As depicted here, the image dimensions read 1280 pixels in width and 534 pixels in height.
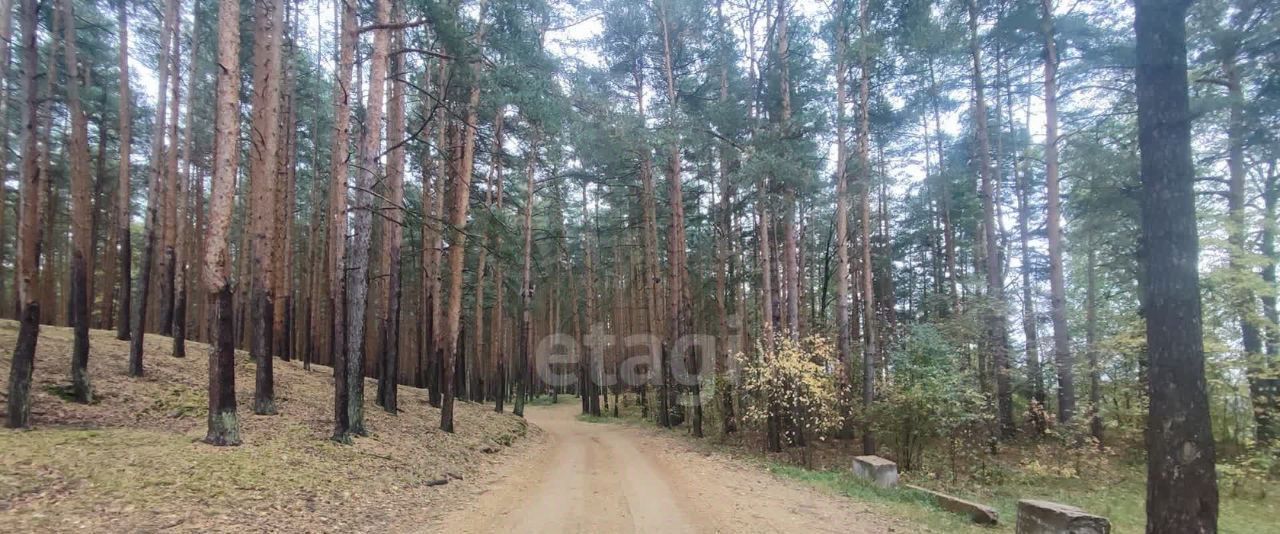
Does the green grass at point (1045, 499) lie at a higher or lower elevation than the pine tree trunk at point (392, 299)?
lower

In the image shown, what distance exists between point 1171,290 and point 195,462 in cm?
960

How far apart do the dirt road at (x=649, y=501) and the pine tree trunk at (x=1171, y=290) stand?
314cm

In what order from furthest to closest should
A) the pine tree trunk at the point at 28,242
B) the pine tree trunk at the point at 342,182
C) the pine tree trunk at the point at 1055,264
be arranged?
the pine tree trunk at the point at 1055,264
the pine tree trunk at the point at 342,182
the pine tree trunk at the point at 28,242

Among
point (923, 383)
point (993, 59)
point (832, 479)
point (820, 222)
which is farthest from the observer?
point (820, 222)

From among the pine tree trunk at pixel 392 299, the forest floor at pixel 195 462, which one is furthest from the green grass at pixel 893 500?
the pine tree trunk at pixel 392 299

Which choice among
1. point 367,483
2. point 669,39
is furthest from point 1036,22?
point 367,483

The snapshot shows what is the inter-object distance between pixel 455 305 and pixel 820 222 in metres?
18.3

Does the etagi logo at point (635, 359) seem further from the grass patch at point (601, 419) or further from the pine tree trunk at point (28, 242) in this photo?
the pine tree trunk at point (28, 242)

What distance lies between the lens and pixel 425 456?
31.3ft

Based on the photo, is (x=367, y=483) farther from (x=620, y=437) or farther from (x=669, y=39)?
(x=669, y=39)

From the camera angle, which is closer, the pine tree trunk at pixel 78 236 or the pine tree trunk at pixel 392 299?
the pine tree trunk at pixel 78 236

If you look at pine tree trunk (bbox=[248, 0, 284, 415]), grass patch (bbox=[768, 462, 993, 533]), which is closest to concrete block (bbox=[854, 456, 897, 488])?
grass patch (bbox=[768, 462, 993, 533])

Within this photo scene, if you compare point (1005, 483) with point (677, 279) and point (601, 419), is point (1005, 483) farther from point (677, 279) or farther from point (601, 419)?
point (601, 419)

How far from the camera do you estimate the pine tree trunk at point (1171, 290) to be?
14.3 ft
